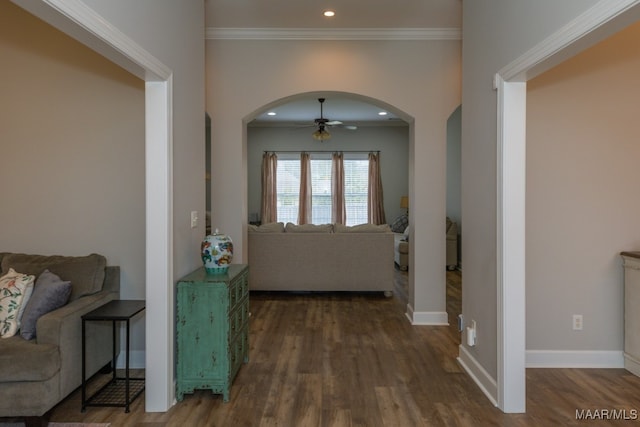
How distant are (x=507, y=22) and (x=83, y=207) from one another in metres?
3.41

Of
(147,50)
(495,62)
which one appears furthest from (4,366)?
(495,62)

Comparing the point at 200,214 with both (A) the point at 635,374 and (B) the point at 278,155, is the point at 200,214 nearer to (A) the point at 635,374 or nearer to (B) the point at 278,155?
(A) the point at 635,374

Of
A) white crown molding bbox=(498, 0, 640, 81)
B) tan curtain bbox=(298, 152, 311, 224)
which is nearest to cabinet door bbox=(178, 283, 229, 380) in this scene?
white crown molding bbox=(498, 0, 640, 81)

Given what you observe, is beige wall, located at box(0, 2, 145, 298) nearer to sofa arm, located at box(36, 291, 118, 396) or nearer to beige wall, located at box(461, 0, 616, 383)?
sofa arm, located at box(36, 291, 118, 396)

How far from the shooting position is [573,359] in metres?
3.35

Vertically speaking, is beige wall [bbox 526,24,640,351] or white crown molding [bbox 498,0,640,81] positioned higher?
white crown molding [bbox 498,0,640,81]

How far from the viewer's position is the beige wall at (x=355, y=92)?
14.7 feet

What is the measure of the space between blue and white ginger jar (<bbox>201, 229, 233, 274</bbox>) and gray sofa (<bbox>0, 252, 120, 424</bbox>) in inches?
31.7

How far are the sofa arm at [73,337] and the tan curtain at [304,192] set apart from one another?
6.85 m

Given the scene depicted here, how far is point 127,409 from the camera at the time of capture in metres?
2.65

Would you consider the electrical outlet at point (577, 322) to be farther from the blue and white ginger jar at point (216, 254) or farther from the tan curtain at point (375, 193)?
the tan curtain at point (375, 193)

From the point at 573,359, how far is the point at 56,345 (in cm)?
379

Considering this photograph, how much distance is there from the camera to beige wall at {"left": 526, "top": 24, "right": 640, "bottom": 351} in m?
3.32

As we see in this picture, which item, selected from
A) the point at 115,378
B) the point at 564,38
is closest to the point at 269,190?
the point at 115,378
